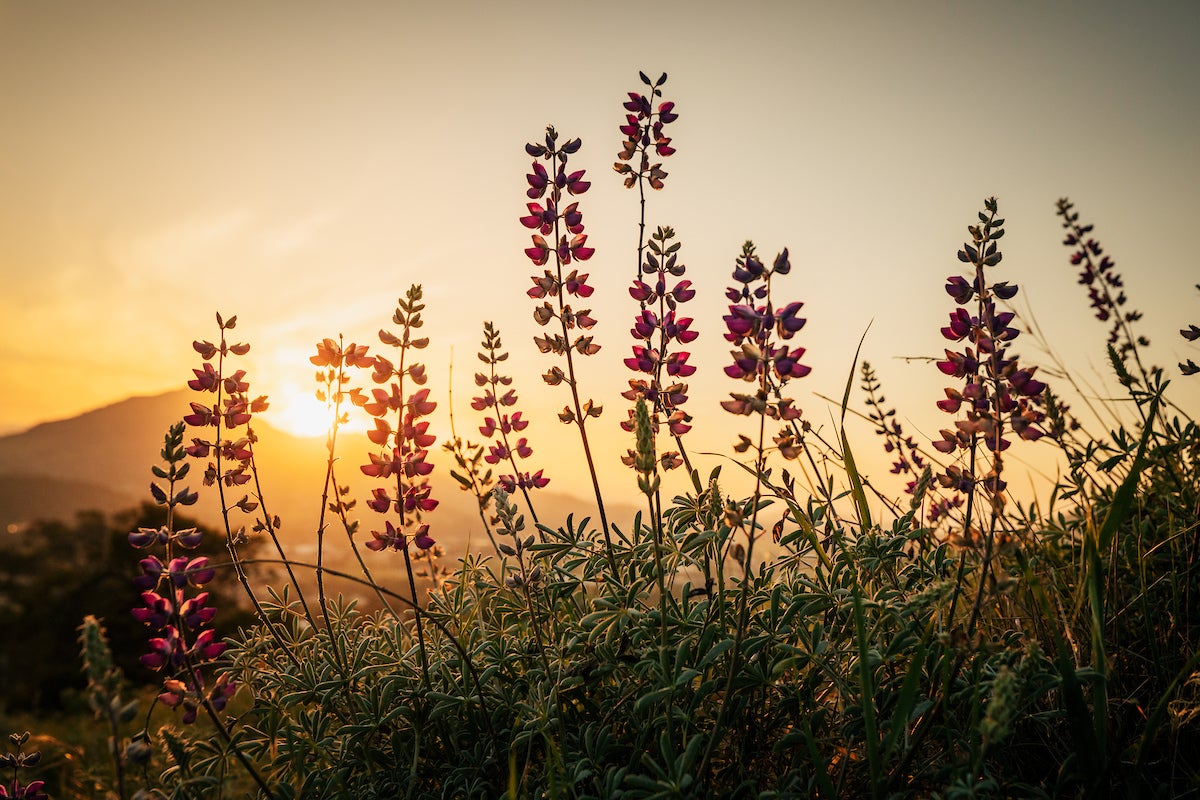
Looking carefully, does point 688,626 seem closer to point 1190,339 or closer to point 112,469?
point 1190,339

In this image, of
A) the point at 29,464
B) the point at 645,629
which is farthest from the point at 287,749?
the point at 29,464

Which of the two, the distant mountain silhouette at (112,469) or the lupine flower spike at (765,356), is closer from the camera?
the lupine flower spike at (765,356)

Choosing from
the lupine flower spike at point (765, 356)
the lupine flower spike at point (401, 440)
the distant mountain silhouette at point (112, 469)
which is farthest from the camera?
the distant mountain silhouette at point (112, 469)

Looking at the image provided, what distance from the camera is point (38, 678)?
2009 cm

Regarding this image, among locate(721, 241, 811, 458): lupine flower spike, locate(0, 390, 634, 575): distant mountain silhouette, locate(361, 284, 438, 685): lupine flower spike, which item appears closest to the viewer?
locate(721, 241, 811, 458): lupine flower spike

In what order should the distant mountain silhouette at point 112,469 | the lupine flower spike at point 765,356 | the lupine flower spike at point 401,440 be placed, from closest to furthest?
1. the lupine flower spike at point 765,356
2. the lupine flower spike at point 401,440
3. the distant mountain silhouette at point 112,469

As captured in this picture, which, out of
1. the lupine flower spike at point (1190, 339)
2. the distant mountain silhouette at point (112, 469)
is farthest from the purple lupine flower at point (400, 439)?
the distant mountain silhouette at point (112, 469)

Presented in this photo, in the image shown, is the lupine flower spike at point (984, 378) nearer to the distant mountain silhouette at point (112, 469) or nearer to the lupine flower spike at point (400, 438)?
the lupine flower spike at point (400, 438)

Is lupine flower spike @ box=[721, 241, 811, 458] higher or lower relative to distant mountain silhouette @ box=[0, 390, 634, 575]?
lower

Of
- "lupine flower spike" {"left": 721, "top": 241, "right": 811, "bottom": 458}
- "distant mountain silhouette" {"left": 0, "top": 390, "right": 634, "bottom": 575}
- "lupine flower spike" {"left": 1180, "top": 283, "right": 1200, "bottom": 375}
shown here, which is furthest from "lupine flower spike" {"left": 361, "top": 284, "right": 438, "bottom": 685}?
"distant mountain silhouette" {"left": 0, "top": 390, "right": 634, "bottom": 575}

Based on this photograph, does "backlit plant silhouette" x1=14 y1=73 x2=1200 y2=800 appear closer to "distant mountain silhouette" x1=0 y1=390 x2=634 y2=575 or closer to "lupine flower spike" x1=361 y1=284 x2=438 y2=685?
"lupine flower spike" x1=361 y1=284 x2=438 y2=685

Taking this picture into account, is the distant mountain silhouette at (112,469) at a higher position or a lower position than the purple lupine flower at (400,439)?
higher

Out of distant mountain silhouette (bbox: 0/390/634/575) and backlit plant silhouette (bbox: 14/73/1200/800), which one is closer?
backlit plant silhouette (bbox: 14/73/1200/800)

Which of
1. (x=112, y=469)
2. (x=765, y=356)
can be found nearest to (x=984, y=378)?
(x=765, y=356)
